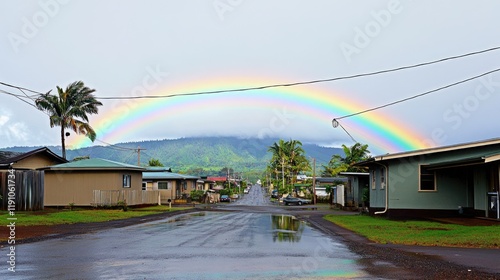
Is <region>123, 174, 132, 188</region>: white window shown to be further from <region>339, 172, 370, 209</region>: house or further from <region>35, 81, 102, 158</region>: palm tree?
<region>339, 172, 370, 209</region>: house

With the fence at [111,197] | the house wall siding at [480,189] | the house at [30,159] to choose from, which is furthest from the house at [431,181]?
the house at [30,159]

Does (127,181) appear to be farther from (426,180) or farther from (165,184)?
(426,180)

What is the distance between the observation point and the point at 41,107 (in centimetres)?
4803

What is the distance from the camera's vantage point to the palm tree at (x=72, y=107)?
48.4 meters

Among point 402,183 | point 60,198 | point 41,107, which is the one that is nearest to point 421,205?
point 402,183

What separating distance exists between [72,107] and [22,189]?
62.7 ft

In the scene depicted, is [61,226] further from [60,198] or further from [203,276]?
[60,198]

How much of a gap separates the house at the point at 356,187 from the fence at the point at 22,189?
79.3ft

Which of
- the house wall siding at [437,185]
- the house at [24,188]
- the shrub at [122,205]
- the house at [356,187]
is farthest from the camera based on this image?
the house at [356,187]

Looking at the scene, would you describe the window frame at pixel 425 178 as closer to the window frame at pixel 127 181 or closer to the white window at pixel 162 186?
the window frame at pixel 127 181

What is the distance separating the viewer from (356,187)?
45.6 meters

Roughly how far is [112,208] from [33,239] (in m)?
22.2

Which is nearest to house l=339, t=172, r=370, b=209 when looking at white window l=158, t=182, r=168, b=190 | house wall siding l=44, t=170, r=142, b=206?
house wall siding l=44, t=170, r=142, b=206

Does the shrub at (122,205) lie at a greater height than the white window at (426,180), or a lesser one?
lesser
